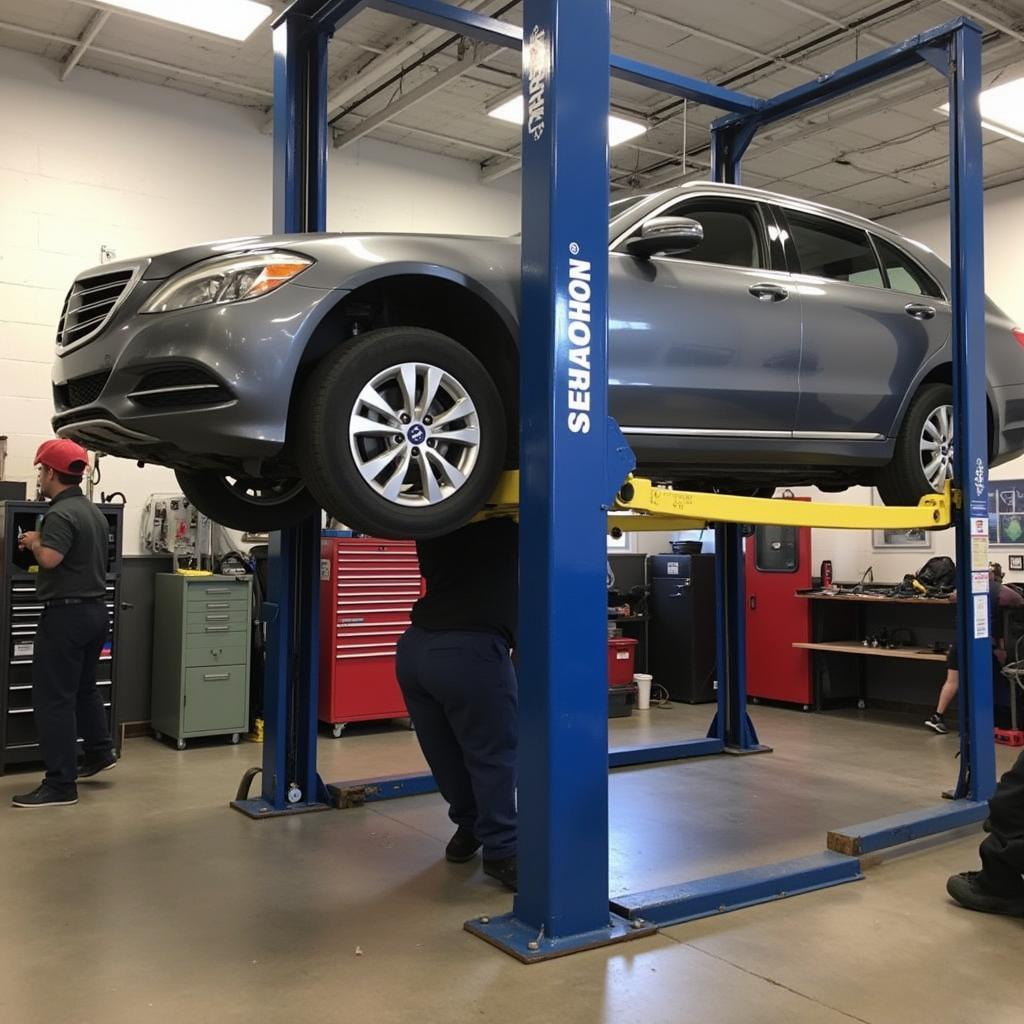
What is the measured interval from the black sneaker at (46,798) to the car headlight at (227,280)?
2807 mm

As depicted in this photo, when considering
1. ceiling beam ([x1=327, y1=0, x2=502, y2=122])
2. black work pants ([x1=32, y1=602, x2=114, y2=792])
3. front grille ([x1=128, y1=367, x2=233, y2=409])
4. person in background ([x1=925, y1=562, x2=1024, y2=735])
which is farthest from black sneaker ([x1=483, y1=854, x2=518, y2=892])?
ceiling beam ([x1=327, y1=0, x2=502, y2=122])

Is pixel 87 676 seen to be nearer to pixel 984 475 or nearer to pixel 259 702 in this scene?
pixel 259 702

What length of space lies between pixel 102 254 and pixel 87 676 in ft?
11.0

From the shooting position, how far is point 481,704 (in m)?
3.31

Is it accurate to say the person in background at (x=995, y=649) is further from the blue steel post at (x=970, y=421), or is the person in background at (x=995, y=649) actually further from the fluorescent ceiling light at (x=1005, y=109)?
the fluorescent ceiling light at (x=1005, y=109)

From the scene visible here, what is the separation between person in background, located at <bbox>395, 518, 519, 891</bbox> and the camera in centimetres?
332

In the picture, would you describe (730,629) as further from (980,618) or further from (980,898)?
(980,898)

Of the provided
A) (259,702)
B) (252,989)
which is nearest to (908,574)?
(259,702)

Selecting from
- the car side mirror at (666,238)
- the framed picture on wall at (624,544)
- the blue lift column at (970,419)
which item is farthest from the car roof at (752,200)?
the framed picture on wall at (624,544)

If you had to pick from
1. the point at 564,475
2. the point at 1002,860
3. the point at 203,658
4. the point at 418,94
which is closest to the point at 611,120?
the point at 418,94

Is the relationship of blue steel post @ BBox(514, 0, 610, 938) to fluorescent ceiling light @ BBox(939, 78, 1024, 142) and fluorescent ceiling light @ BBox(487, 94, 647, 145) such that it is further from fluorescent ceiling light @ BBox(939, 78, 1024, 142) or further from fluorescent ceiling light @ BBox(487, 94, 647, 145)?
fluorescent ceiling light @ BBox(939, 78, 1024, 142)

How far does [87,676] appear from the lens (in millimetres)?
4941

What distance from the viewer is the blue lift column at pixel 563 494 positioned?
282cm

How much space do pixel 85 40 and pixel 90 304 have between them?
436cm
